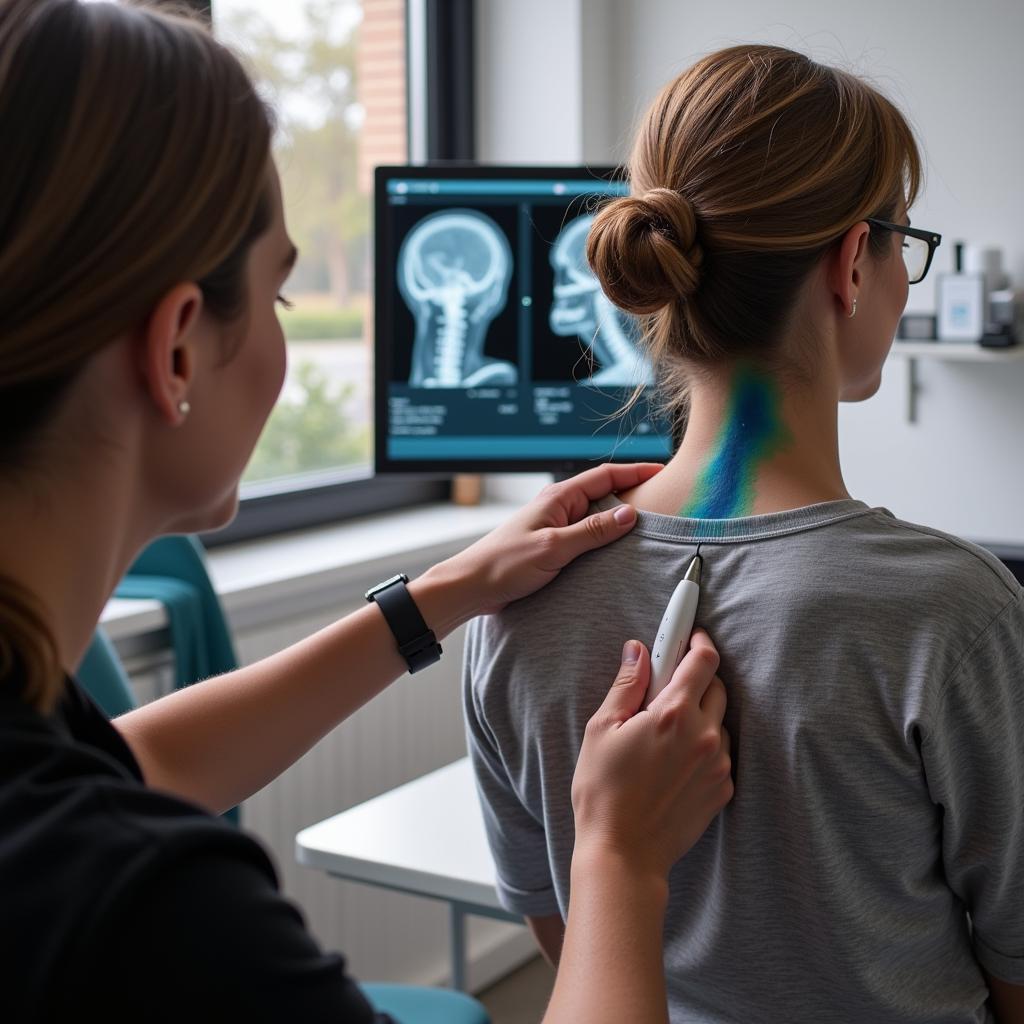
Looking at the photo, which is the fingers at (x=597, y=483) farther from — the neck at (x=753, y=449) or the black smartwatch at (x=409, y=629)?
the black smartwatch at (x=409, y=629)

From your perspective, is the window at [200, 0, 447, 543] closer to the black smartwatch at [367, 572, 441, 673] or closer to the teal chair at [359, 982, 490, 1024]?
the teal chair at [359, 982, 490, 1024]

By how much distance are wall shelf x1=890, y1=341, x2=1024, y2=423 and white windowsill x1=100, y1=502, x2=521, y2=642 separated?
0.96 meters

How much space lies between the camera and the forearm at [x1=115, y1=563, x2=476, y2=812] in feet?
3.82

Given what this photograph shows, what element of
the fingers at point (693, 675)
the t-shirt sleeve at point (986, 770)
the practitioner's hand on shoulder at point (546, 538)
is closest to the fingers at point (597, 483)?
the practitioner's hand on shoulder at point (546, 538)

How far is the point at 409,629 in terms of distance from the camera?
1.27 meters

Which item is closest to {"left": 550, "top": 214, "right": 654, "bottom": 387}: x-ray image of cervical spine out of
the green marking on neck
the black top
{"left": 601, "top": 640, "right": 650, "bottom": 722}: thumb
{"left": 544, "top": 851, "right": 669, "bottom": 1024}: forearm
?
the green marking on neck

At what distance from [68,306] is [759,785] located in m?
0.63

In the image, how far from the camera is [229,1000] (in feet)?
1.99

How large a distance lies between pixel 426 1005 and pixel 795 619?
1060mm

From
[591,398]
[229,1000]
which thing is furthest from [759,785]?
[591,398]

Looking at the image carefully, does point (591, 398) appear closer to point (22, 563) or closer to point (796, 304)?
point (796, 304)

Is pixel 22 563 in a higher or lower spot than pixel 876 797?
higher

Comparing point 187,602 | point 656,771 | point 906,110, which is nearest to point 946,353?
point 906,110

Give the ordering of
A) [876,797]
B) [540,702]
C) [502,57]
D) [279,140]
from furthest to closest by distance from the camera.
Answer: [502,57]
[540,702]
[876,797]
[279,140]
